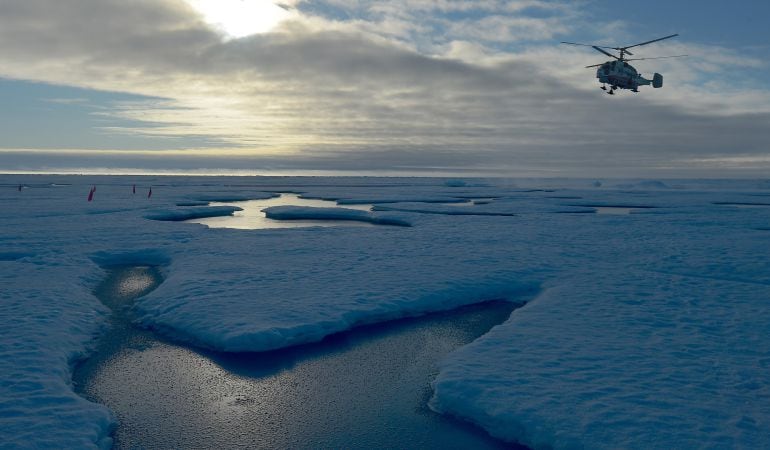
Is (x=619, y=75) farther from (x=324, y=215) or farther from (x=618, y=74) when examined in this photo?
(x=324, y=215)

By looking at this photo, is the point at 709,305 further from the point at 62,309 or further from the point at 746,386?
the point at 62,309

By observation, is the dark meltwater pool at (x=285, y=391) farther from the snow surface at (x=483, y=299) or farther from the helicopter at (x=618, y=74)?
the helicopter at (x=618, y=74)

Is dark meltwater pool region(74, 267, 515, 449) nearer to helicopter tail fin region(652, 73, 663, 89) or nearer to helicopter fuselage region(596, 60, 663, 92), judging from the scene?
helicopter fuselage region(596, 60, 663, 92)

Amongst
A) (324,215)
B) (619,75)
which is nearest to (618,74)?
(619,75)

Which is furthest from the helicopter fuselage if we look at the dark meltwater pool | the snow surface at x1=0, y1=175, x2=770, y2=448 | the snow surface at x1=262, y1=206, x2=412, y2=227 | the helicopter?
the dark meltwater pool

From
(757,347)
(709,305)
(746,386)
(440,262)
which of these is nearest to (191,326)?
(440,262)
